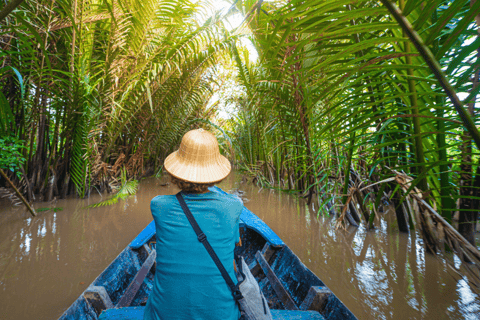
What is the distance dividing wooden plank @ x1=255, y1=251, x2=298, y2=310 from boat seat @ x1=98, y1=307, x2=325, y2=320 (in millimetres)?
208

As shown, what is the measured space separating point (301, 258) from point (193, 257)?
5.03ft

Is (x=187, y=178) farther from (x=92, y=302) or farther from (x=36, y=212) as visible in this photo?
(x=36, y=212)

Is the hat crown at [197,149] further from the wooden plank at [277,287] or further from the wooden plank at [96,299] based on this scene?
the wooden plank at [277,287]

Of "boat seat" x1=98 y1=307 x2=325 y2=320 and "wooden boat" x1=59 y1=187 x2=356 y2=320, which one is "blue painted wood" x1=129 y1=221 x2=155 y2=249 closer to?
"wooden boat" x1=59 y1=187 x2=356 y2=320

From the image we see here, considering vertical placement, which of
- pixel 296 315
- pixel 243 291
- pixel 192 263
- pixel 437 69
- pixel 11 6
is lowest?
pixel 296 315

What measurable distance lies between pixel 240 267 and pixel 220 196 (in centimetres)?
35

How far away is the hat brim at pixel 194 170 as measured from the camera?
3.08ft

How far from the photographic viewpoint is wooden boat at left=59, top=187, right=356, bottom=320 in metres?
1.08

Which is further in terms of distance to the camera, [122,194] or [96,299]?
[122,194]

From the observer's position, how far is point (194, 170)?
96cm

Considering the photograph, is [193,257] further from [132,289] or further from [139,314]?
[132,289]

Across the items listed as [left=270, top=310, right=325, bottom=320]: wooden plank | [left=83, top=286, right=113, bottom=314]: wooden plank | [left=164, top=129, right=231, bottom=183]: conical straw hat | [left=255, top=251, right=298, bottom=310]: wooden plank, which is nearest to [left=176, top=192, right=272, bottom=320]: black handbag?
[left=164, top=129, right=231, bottom=183]: conical straw hat

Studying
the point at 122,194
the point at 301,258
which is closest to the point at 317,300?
the point at 301,258

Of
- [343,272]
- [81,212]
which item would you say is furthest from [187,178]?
[81,212]
